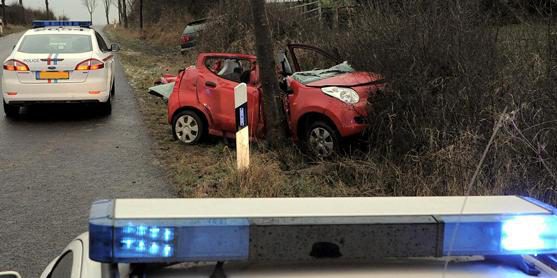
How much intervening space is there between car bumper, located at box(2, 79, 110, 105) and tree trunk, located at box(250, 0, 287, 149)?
3.95m

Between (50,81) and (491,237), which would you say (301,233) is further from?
(50,81)

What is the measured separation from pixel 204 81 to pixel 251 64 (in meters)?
0.75

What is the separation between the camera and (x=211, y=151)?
26.6ft

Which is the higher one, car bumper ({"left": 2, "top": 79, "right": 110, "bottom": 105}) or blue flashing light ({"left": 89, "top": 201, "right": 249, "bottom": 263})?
blue flashing light ({"left": 89, "top": 201, "right": 249, "bottom": 263})

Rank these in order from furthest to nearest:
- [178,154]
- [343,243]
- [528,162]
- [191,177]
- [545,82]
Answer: [178,154] < [191,177] < [545,82] < [528,162] < [343,243]

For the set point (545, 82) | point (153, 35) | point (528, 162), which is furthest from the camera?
point (153, 35)

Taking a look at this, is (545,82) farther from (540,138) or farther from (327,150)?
(327,150)

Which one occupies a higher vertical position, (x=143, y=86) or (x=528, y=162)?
(x=528, y=162)

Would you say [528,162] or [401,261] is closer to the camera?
[401,261]

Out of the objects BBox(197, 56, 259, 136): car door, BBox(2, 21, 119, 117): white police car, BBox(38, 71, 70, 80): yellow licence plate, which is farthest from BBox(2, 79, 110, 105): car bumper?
BBox(197, 56, 259, 136): car door

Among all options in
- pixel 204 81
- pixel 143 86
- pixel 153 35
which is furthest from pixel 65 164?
pixel 153 35

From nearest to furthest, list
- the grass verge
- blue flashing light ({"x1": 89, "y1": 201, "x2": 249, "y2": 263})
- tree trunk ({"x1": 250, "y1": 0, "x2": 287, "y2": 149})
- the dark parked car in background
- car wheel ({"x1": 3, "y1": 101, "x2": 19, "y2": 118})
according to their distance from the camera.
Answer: blue flashing light ({"x1": 89, "y1": 201, "x2": 249, "y2": 263}) → the grass verge → tree trunk ({"x1": 250, "y1": 0, "x2": 287, "y2": 149}) → car wheel ({"x1": 3, "y1": 101, "x2": 19, "y2": 118}) → the dark parked car in background

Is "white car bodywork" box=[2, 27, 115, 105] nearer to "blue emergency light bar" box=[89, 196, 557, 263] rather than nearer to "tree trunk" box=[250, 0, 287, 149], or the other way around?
"tree trunk" box=[250, 0, 287, 149]

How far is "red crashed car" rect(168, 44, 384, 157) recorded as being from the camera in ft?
23.1
